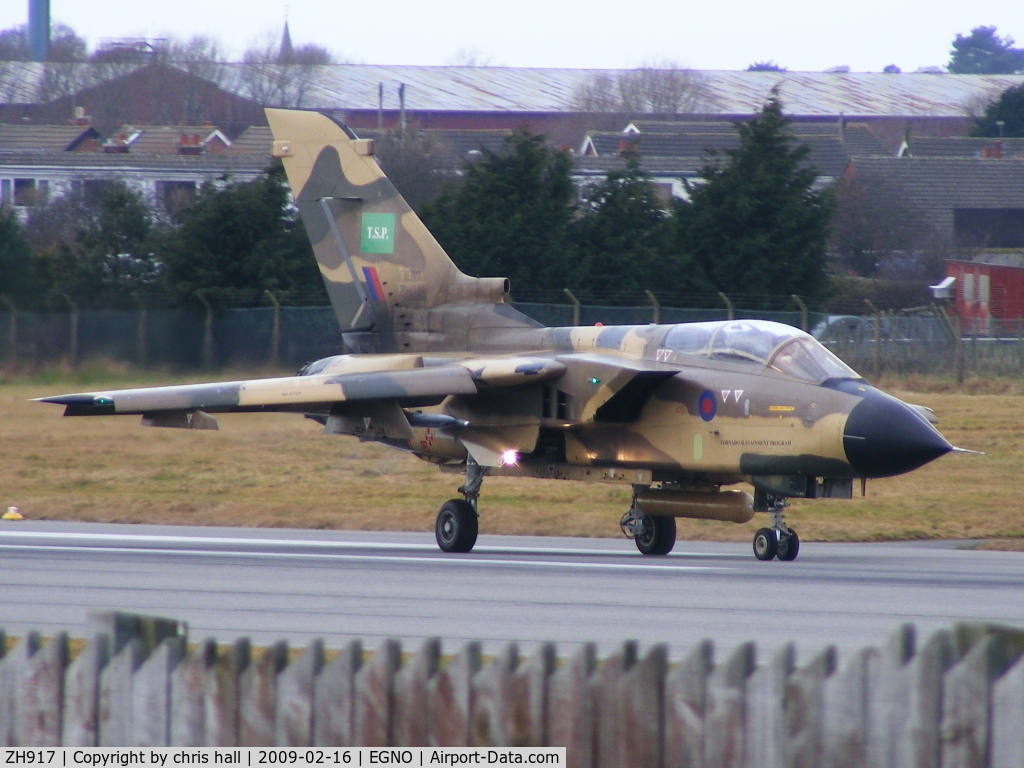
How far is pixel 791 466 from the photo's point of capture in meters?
13.1

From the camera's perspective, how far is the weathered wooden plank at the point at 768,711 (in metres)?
4.21

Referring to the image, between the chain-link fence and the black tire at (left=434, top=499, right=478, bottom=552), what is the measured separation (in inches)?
468

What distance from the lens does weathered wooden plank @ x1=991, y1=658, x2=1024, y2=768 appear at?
13.1 feet

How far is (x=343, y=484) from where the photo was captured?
22.2 m

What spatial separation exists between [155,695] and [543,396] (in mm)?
10236

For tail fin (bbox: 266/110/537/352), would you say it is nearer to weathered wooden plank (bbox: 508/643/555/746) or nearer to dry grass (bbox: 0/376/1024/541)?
dry grass (bbox: 0/376/1024/541)

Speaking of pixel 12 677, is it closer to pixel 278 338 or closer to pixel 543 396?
pixel 543 396

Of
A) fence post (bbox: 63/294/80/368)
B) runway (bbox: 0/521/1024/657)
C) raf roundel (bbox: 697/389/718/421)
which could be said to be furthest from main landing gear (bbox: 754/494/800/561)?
fence post (bbox: 63/294/80/368)

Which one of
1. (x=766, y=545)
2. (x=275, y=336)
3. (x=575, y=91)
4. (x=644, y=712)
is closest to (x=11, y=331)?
(x=275, y=336)

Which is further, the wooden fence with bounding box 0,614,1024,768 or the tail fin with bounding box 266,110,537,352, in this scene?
the tail fin with bounding box 266,110,537,352

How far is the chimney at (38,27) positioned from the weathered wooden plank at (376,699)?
13374cm

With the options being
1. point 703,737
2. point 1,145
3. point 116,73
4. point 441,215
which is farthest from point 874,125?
point 703,737

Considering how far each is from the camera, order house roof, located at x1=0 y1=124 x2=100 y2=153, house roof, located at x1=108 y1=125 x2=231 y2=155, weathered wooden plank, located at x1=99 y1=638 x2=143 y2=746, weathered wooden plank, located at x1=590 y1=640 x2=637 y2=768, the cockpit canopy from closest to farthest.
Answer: weathered wooden plank, located at x1=590 y1=640 x2=637 y2=768 < weathered wooden plank, located at x1=99 y1=638 x2=143 y2=746 < the cockpit canopy < house roof, located at x1=0 y1=124 x2=100 y2=153 < house roof, located at x1=108 y1=125 x2=231 y2=155

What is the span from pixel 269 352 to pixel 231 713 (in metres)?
22.7
